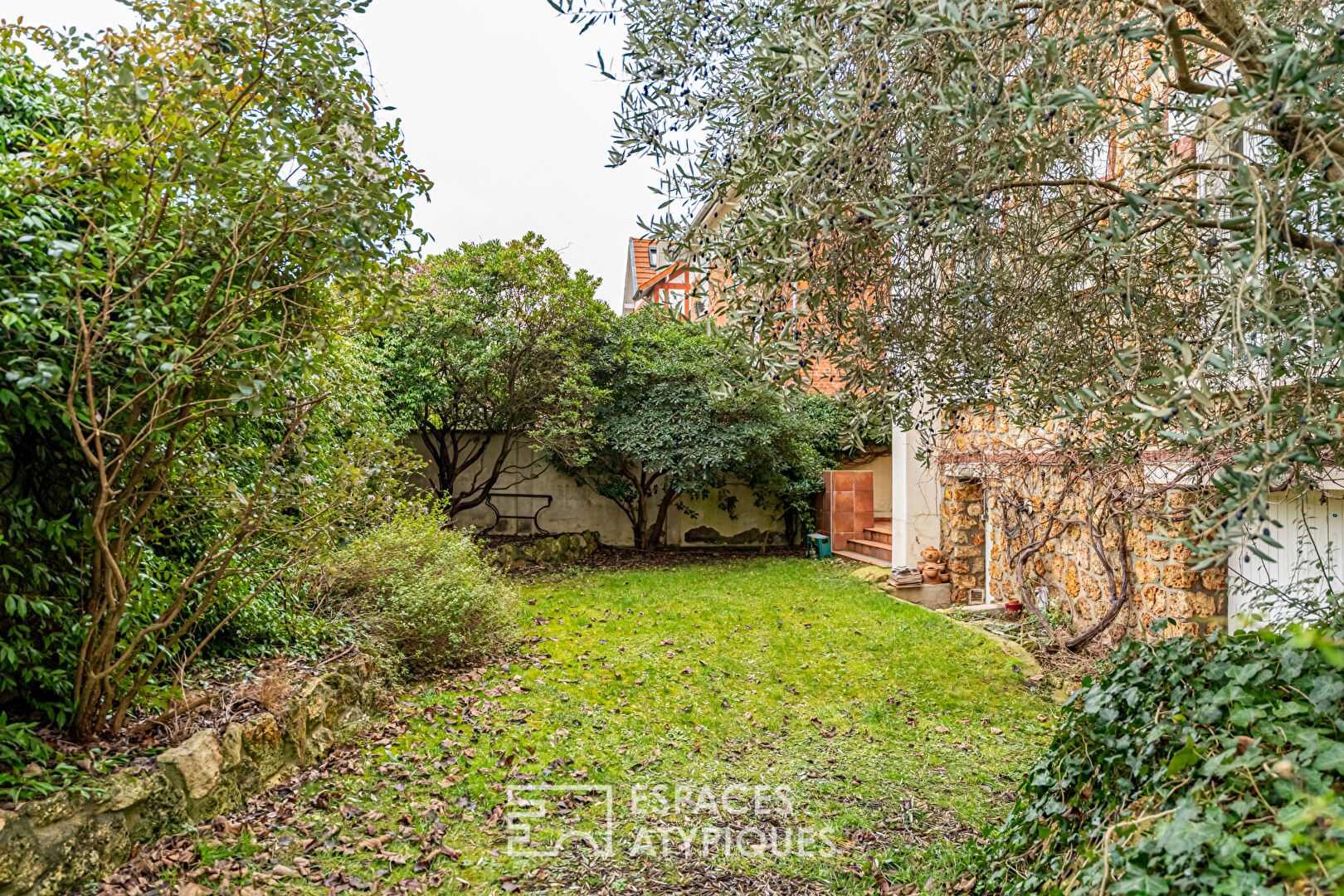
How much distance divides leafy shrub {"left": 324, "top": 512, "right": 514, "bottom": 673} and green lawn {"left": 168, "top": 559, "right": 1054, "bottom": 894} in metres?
0.45

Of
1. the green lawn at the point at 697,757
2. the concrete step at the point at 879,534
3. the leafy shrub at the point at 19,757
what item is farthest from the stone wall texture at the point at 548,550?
the leafy shrub at the point at 19,757

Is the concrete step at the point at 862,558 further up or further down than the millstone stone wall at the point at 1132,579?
further down

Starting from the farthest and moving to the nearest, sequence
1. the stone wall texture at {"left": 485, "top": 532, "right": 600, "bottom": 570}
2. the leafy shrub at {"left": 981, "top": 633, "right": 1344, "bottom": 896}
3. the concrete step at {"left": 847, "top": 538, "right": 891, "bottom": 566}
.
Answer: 1. the stone wall texture at {"left": 485, "top": 532, "right": 600, "bottom": 570}
2. the concrete step at {"left": 847, "top": 538, "right": 891, "bottom": 566}
3. the leafy shrub at {"left": 981, "top": 633, "right": 1344, "bottom": 896}

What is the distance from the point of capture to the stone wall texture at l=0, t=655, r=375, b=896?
8.44 ft

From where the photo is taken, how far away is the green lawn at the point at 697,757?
331cm

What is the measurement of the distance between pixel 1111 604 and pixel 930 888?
181 inches

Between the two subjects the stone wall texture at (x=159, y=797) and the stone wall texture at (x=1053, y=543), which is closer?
the stone wall texture at (x=159, y=797)

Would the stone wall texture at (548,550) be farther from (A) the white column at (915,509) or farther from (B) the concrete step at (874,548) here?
(A) the white column at (915,509)

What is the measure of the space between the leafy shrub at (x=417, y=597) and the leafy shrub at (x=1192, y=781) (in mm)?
4546

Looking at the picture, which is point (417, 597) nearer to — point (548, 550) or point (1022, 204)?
point (1022, 204)

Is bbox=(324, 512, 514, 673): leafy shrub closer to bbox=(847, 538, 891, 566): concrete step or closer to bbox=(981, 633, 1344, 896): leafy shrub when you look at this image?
bbox=(981, 633, 1344, 896): leafy shrub

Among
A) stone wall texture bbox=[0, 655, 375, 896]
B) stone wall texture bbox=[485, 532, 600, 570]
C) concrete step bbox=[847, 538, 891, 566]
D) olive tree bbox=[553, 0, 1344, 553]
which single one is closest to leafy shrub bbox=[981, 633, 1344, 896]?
olive tree bbox=[553, 0, 1344, 553]

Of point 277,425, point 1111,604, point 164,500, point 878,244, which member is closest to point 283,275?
point 164,500

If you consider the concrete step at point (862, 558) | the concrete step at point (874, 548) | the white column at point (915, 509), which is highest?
the white column at point (915, 509)
